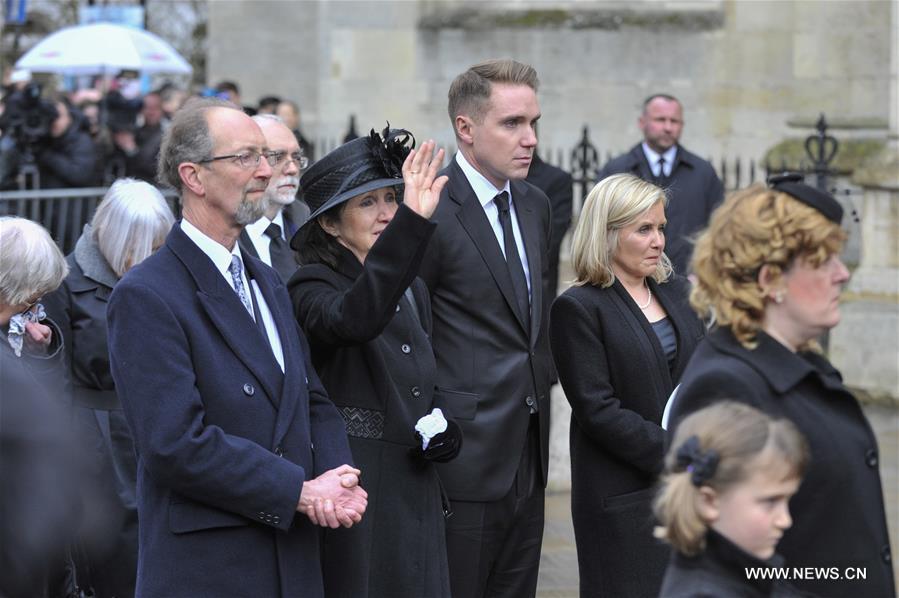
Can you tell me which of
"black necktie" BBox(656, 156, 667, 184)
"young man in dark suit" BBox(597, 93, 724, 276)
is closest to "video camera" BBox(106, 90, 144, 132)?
"young man in dark suit" BBox(597, 93, 724, 276)

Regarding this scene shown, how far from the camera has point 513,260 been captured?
541cm

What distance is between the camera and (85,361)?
5793 millimetres

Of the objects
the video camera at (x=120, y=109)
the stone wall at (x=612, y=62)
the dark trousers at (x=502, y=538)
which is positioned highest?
the stone wall at (x=612, y=62)

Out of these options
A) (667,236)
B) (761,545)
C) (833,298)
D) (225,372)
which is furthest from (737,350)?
(667,236)

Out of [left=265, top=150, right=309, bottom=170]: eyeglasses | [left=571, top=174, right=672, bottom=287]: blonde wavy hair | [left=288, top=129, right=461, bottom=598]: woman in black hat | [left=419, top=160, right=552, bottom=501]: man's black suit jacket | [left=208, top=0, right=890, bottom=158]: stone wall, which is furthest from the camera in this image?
[left=208, top=0, right=890, bottom=158]: stone wall

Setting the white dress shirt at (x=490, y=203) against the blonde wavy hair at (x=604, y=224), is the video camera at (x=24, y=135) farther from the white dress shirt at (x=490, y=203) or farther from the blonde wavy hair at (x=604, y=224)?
the blonde wavy hair at (x=604, y=224)

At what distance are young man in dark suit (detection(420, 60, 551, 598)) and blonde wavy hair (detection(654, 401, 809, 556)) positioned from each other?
1919 mm

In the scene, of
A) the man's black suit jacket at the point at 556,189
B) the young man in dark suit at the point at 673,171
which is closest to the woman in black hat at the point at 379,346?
the man's black suit jacket at the point at 556,189

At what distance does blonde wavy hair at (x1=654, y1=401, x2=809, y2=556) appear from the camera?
3.10 metres

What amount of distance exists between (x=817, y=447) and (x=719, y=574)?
46 cm

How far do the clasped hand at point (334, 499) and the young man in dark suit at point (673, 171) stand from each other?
5.10 meters

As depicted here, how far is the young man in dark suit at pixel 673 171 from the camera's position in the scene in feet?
30.8

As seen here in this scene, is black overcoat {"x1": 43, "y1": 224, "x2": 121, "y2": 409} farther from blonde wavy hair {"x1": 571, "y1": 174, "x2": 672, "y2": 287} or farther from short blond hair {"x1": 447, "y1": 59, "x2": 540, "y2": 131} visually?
blonde wavy hair {"x1": 571, "y1": 174, "x2": 672, "y2": 287}

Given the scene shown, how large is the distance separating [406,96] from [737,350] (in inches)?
513
